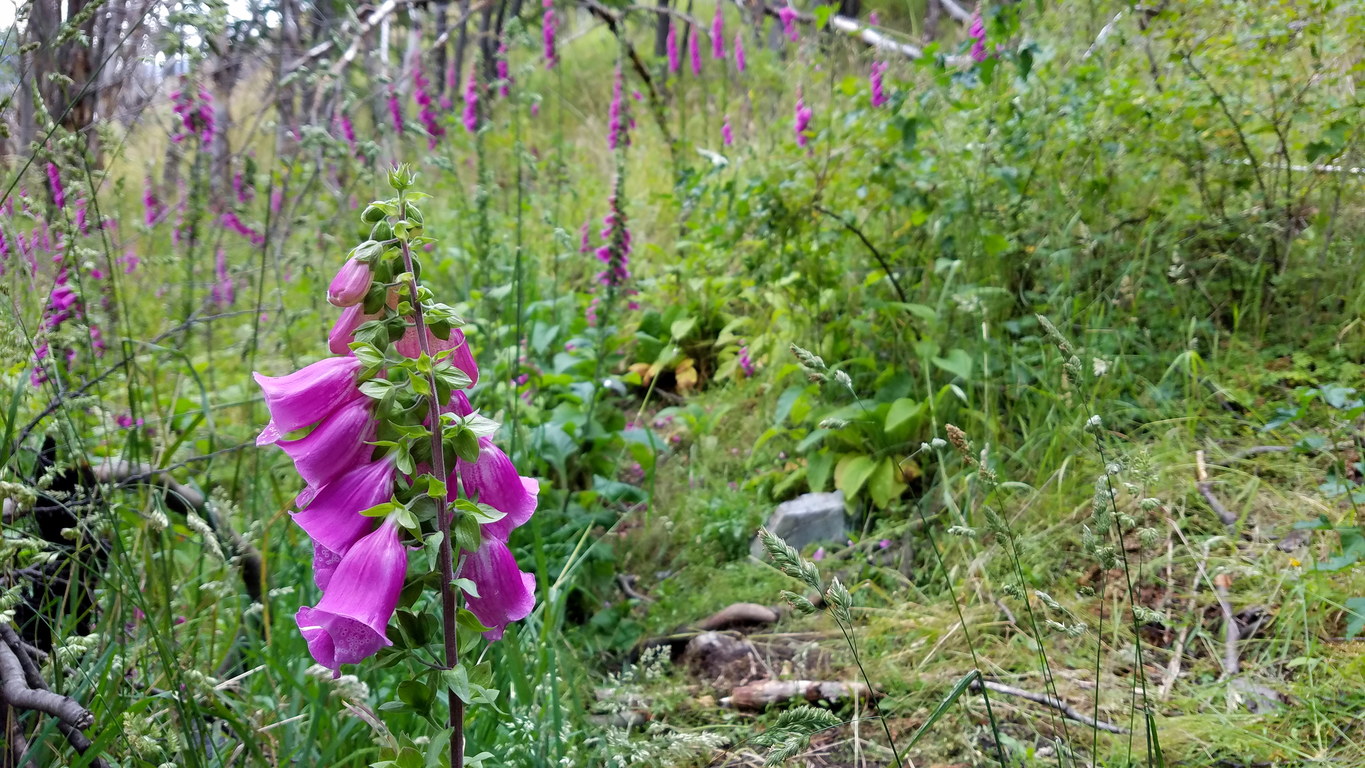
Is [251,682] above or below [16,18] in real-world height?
below

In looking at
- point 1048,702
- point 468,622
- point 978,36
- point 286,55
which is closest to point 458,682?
point 468,622

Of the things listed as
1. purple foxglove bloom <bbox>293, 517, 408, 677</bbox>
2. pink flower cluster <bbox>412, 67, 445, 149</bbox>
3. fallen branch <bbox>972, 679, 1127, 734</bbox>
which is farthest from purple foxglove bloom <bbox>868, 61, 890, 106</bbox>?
purple foxglove bloom <bbox>293, 517, 408, 677</bbox>

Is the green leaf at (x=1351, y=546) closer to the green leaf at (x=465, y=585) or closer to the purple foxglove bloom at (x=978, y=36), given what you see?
the green leaf at (x=465, y=585)

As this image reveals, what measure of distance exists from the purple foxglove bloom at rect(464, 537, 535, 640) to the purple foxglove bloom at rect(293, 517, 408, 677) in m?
0.10

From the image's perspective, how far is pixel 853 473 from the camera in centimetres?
284

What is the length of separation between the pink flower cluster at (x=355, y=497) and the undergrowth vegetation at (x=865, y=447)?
8 centimetres

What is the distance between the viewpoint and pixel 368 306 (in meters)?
0.94

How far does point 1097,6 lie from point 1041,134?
123cm

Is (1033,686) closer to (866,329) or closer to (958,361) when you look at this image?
(958,361)

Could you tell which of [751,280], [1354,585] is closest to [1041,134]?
[751,280]

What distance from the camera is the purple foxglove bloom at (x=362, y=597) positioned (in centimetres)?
86

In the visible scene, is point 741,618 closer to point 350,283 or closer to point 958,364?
point 958,364

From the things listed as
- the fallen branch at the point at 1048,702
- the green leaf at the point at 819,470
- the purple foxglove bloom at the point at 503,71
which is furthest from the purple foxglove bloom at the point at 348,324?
the purple foxglove bloom at the point at 503,71

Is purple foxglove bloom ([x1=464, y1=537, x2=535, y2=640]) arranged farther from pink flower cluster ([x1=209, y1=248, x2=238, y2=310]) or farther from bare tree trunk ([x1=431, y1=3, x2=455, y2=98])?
bare tree trunk ([x1=431, y1=3, x2=455, y2=98])
